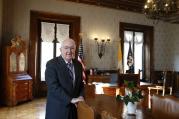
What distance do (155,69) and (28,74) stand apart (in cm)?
614

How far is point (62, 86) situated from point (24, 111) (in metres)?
4.33

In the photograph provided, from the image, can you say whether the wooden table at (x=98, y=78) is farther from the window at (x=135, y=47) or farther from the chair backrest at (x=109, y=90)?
the chair backrest at (x=109, y=90)

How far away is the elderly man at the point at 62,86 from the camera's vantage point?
2.55 metres

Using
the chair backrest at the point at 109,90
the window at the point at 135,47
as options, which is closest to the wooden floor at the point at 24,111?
the chair backrest at the point at 109,90

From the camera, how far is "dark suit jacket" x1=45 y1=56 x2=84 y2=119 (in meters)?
2.54

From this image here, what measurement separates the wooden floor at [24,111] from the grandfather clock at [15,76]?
310mm

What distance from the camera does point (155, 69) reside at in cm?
1184

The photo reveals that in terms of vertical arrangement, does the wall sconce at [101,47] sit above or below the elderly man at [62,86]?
above

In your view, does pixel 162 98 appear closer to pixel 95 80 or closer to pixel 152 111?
pixel 152 111

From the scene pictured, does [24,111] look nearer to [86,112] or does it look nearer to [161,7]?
[161,7]

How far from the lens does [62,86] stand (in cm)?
259

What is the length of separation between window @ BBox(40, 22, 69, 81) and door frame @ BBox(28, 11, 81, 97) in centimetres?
20

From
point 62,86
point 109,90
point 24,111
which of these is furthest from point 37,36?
point 62,86

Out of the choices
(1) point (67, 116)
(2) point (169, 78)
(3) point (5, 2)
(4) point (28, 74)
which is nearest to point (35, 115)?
(4) point (28, 74)
